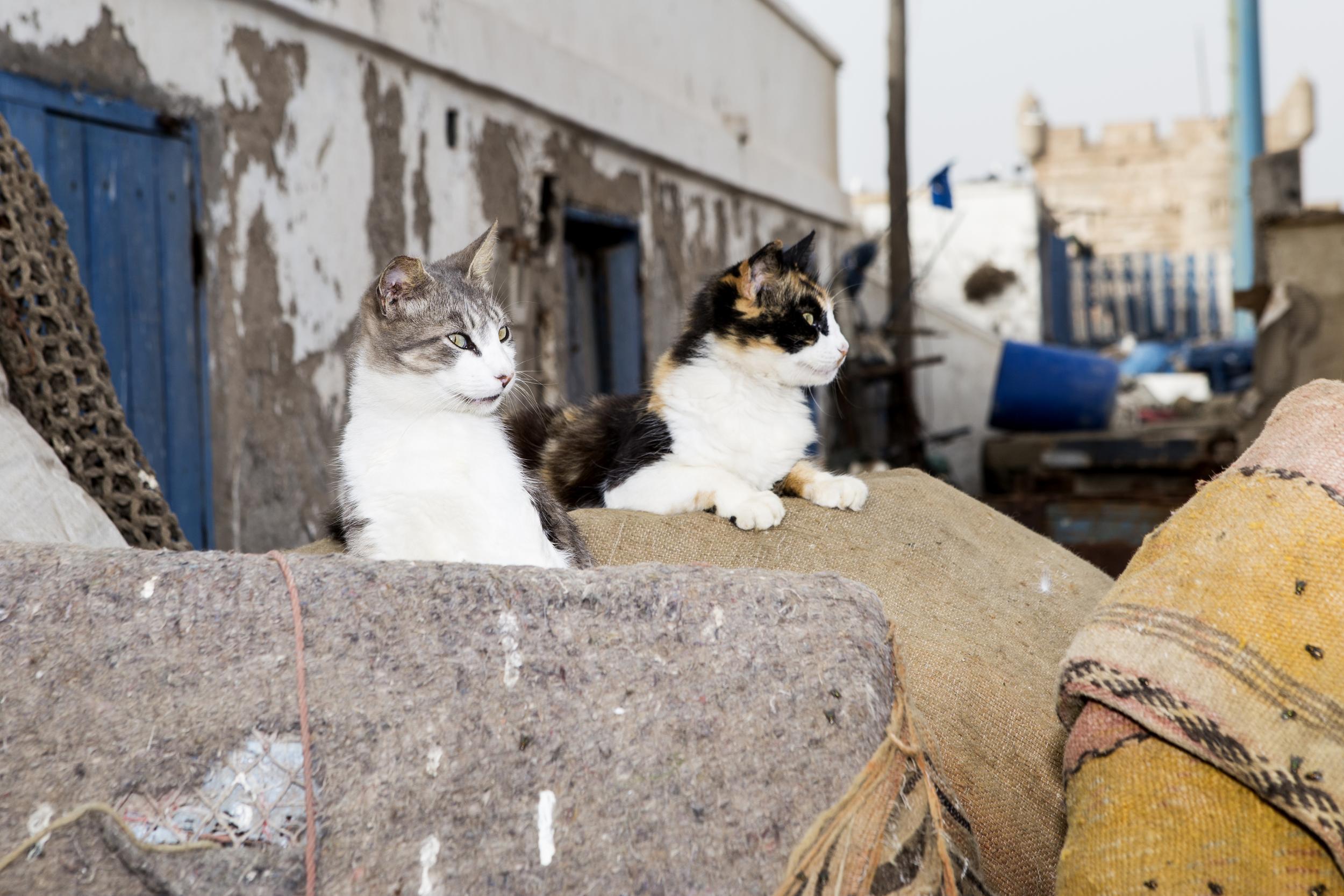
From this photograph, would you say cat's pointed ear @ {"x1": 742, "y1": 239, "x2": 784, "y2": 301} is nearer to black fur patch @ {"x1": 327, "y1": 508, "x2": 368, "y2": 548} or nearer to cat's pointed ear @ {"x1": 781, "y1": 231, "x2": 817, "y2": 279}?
cat's pointed ear @ {"x1": 781, "y1": 231, "x2": 817, "y2": 279}

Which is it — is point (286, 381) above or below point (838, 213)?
below

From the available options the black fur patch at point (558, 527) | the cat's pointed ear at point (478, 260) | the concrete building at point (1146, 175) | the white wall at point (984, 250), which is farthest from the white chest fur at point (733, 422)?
the concrete building at point (1146, 175)

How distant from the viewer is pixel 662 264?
786 centimetres

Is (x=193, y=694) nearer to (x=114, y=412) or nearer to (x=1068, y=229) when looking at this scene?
(x=114, y=412)

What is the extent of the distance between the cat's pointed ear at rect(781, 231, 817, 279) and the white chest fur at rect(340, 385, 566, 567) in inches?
47.9

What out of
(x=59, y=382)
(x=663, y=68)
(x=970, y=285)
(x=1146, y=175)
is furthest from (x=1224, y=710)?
(x=1146, y=175)

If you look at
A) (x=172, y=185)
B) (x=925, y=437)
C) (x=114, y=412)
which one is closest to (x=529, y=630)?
(x=114, y=412)

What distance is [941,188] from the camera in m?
9.38

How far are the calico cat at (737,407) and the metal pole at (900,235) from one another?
7.73m

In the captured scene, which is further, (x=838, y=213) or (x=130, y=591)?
(x=838, y=213)

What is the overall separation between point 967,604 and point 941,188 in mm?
7609

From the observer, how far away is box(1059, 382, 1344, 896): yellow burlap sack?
1.41 metres

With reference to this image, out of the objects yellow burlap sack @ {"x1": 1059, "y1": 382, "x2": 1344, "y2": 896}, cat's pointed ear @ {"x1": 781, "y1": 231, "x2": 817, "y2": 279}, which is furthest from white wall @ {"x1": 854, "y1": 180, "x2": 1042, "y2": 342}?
yellow burlap sack @ {"x1": 1059, "y1": 382, "x2": 1344, "y2": 896}

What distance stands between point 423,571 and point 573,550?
81 cm
